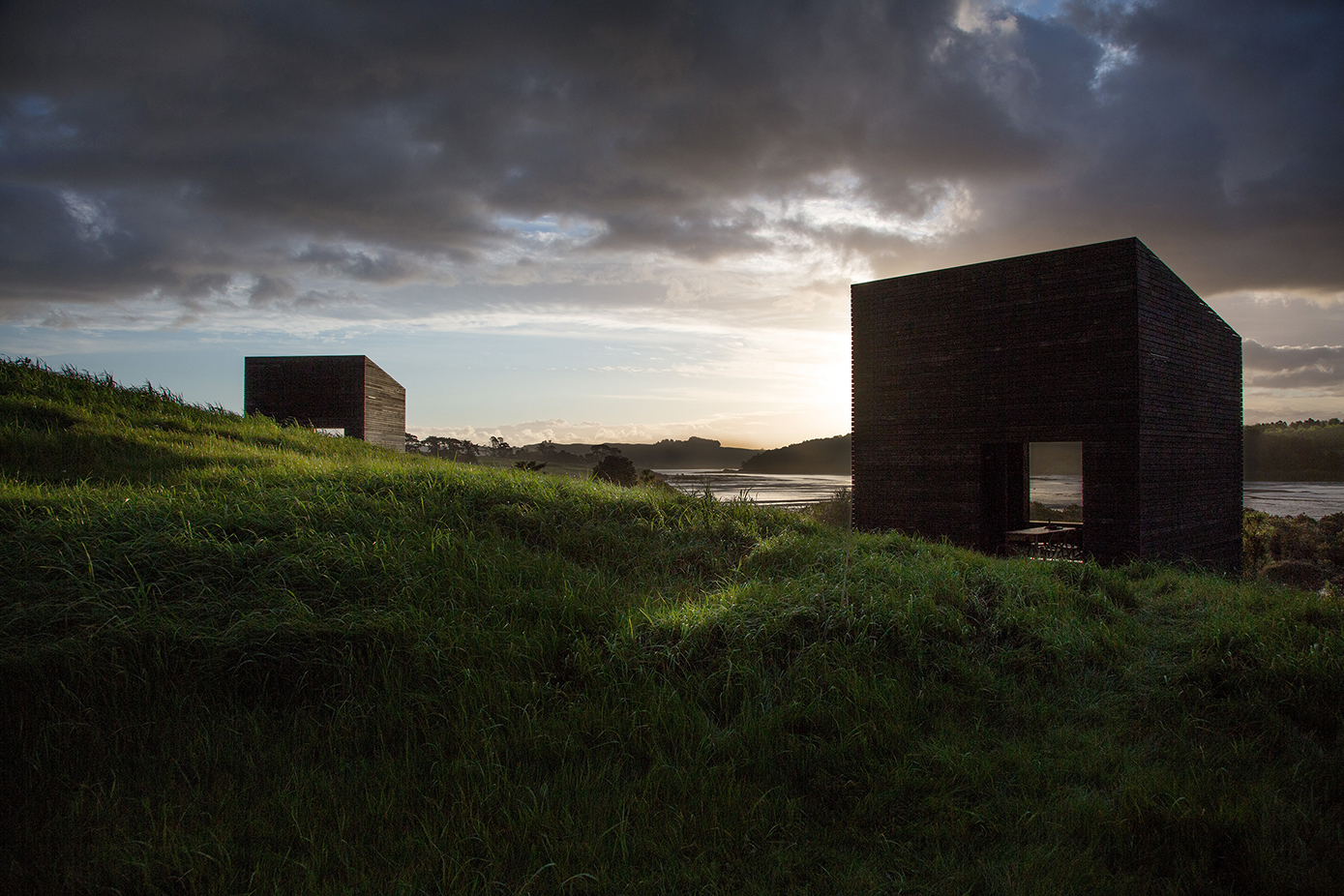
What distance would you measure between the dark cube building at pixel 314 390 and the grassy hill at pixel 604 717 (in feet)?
55.8

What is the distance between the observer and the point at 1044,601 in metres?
5.90

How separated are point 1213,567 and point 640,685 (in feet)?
47.3

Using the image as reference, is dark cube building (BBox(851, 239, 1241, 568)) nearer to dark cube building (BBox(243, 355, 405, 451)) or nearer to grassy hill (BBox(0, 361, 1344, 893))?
grassy hill (BBox(0, 361, 1344, 893))

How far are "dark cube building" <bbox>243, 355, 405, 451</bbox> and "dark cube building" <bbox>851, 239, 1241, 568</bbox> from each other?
16.4m

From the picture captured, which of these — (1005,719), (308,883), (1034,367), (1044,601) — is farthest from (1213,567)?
(308,883)

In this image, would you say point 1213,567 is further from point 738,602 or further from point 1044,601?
point 738,602

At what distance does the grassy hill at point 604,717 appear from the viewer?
109 inches

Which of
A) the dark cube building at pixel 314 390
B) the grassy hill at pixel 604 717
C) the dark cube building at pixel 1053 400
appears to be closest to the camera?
the grassy hill at pixel 604 717

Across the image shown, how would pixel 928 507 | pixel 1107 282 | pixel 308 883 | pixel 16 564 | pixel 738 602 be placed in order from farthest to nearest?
1. pixel 928 507
2. pixel 1107 282
3. pixel 738 602
4. pixel 16 564
5. pixel 308 883

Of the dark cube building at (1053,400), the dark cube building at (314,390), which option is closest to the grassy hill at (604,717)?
the dark cube building at (1053,400)

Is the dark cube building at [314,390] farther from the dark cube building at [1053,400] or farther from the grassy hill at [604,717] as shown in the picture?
the grassy hill at [604,717]

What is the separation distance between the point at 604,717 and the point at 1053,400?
10.9 meters

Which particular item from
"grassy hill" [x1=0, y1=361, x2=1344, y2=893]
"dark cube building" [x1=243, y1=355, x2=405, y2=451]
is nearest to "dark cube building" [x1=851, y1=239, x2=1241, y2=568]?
"grassy hill" [x1=0, y1=361, x2=1344, y2=893]

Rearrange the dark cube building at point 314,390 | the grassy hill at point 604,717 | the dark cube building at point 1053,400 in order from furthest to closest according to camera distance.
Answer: the dark cube building at point 314,390 < the dark cube building at point 1053,400 < the grassy hill at point 604,717
